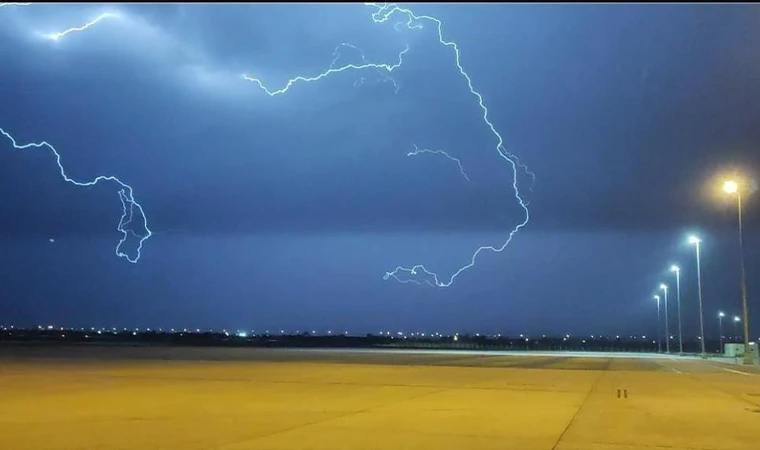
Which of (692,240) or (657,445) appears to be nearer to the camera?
(657,445)

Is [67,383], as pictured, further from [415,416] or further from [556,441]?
[556,441]

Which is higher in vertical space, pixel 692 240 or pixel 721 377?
pixel 692 240

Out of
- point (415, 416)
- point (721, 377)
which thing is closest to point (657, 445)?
point (415, 416)

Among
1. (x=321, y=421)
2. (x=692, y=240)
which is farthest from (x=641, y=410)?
(x=692, y=240)

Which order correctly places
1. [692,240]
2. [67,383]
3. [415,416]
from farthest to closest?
1. [692,240]
2. [67,383]
3. [415,416]

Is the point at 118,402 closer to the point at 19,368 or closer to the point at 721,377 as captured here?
the point at 19,368

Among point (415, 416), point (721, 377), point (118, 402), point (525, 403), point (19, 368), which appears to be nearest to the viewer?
point (415, 416)
